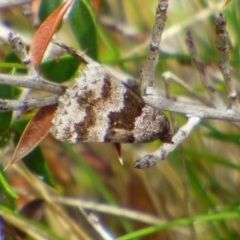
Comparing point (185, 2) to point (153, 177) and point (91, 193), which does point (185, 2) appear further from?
point (91, 193)

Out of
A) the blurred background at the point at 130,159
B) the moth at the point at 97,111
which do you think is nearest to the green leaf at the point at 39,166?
the blurred background at the point at 130,159

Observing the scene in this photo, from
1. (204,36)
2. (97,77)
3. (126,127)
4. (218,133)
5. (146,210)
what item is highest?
(97,77)

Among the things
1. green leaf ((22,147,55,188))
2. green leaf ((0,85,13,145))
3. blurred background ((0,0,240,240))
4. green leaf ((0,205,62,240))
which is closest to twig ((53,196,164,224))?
blurred background ((0,0,240,240))

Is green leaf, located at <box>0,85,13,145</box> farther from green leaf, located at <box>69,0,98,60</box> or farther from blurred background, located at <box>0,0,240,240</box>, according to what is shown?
green leaf, located at <box>69,0,98,60</box>

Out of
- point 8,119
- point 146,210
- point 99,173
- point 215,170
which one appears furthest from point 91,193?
point 8,119

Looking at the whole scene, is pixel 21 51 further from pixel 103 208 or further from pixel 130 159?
pixel 130 159

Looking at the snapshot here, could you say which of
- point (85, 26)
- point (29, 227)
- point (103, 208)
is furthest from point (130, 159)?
point (85, 26)

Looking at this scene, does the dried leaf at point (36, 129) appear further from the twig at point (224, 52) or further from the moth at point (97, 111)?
the twig at point (224, 52)
